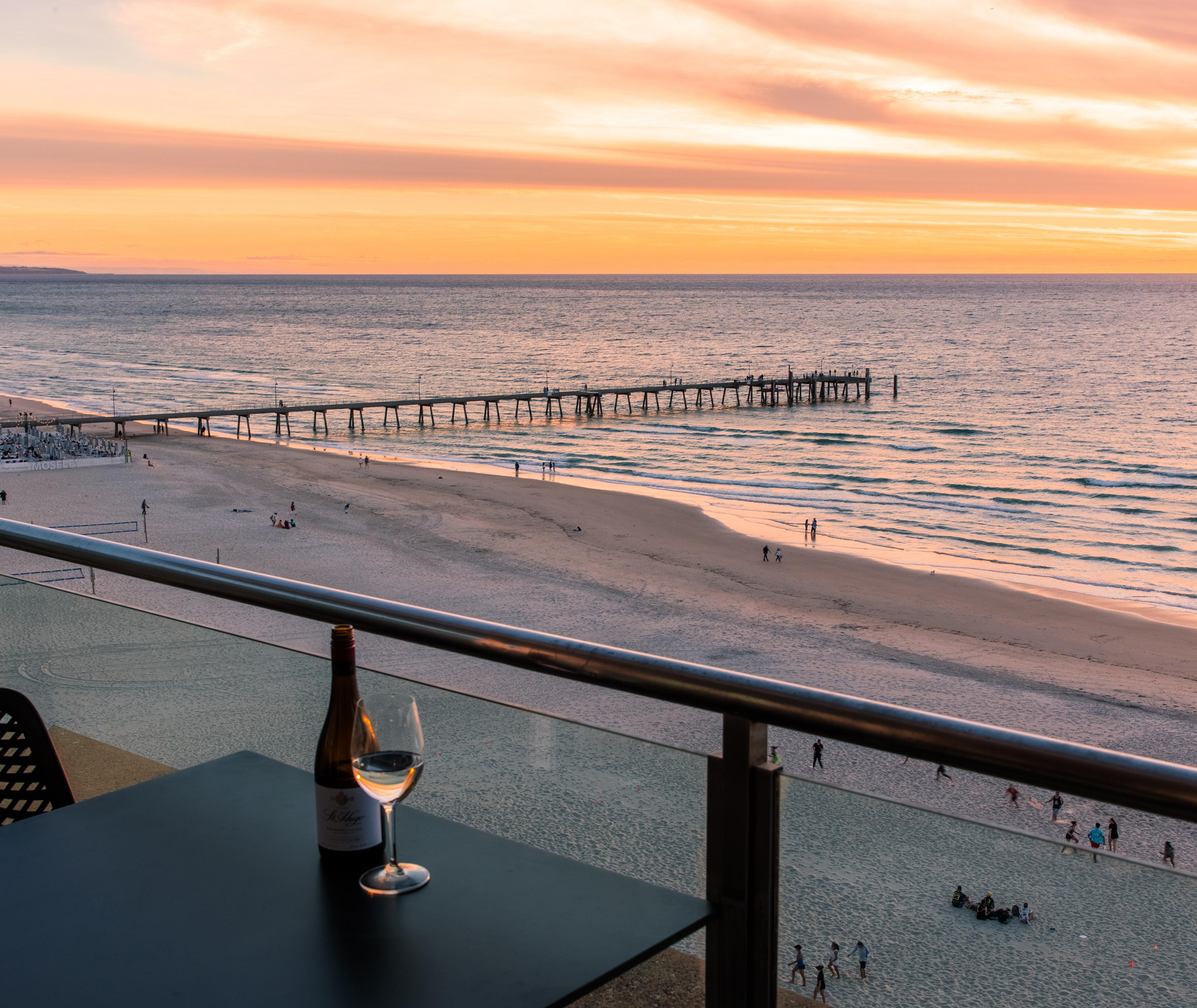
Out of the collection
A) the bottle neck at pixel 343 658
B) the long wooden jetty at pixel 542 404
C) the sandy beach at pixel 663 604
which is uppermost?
the bottle neck at pixel 343 658

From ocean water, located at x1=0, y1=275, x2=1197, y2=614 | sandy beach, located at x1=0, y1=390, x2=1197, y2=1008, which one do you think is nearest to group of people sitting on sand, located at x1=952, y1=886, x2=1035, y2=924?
sandy beach, located at x1=0, y1=390, x2=1197, y2=1008

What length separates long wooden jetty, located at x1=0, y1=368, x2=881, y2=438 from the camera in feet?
177

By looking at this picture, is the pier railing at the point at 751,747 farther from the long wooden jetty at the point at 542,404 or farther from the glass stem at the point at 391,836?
the long wooden jetty at the point at 542,404

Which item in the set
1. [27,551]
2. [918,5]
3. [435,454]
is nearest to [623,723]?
[27,551]

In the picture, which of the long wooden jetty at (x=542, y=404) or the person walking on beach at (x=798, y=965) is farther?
the long wooden jetty at (x=542, y=404)

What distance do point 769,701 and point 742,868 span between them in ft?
0.95

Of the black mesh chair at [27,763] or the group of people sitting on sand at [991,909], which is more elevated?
the group of people sitting on sand at [991,909]

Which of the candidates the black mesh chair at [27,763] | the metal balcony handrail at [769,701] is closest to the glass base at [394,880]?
the metal balcony handrail at [769,701]

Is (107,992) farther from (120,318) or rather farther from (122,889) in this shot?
(120,318)

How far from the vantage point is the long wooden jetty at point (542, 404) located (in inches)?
2119

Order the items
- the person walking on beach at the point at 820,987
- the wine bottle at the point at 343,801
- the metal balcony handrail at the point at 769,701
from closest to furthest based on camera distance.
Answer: the metal balcony handrail at the point at 769,701
the person walking on beach at the point at 820,987
the wine bottle at the point at 343,801

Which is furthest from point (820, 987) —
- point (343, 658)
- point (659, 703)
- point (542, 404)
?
point (542, 404)

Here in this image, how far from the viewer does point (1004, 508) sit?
112 feet

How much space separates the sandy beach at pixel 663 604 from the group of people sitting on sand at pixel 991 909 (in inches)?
175
